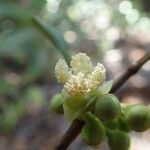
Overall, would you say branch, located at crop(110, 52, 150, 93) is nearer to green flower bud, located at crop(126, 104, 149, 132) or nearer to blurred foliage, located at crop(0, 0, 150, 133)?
green flower bud, located at crop(126, 104, 149, 132)

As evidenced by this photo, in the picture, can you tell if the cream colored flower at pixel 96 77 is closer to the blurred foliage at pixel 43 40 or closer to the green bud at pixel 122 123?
the green bud at pixel 122 123

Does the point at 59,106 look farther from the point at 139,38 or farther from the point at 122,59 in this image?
the point at 139,38

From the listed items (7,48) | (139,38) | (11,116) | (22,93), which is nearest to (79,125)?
(7,48)

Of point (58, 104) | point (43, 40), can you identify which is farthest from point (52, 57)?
point (58, 104)

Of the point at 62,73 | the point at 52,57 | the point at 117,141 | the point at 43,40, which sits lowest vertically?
the point at 52,57

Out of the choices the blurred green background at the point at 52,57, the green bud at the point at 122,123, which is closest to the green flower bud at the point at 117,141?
the green bud at the point at 122,123

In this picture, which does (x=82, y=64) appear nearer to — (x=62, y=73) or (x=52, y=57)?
(x=62, y=73)

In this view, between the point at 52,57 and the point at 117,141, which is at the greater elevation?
the point at 117,141
